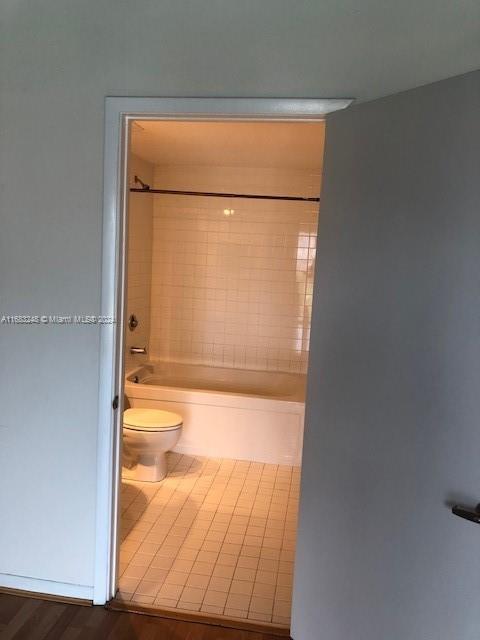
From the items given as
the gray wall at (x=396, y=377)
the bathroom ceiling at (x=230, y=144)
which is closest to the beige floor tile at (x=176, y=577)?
the gray wall at (x=396, y=377)

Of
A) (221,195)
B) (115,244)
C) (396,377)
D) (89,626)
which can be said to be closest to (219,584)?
(89,626)

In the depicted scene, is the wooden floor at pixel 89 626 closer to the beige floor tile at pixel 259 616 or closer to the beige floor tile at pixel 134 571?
the beige floor tile at pixel 259 616

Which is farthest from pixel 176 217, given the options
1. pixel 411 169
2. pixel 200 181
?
pixel 411 169

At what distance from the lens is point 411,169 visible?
1.56m

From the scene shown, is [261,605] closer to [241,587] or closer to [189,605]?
[241,587]

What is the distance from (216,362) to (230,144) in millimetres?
1961

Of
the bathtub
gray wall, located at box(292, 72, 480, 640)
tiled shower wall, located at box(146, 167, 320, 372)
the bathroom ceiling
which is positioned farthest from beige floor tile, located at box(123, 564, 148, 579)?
tiled shower wall, located at box(146, 167, 320, 372)

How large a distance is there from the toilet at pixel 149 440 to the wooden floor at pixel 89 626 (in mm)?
1177

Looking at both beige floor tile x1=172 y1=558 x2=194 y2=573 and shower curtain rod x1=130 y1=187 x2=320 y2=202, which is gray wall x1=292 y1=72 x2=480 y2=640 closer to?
beige floor tile x1=172 y1=558 x2=194 y2=573

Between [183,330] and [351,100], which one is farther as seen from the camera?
[183,330]

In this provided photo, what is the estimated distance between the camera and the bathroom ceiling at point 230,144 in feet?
10.1

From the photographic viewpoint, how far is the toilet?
10.8 ft

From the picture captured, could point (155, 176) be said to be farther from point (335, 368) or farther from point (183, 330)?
point (335, 368)

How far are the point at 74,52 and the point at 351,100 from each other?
1058 mm
